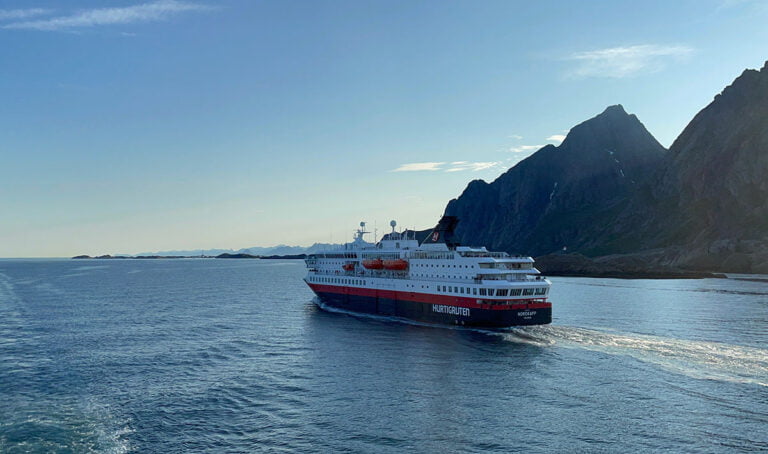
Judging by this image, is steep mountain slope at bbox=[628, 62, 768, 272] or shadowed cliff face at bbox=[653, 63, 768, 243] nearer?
steep mountain slope at bbox=[628, 62, 768, 272]

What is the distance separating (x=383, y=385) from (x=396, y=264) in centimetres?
3757

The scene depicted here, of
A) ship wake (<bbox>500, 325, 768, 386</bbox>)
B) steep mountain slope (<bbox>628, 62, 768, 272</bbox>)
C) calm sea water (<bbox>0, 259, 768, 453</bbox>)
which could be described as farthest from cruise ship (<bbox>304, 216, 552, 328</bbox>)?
steep mountain slope (<bbox>628, 62, 768, 272</bbox>)

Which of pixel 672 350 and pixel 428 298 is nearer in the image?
pixel 672 350

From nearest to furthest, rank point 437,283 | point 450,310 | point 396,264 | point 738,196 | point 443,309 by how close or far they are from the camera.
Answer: point 450,310, point 443,309, point 437,283, point 396,264, point 738,196

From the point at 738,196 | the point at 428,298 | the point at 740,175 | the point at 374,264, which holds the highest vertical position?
the point at 740,175

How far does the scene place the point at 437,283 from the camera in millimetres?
67062

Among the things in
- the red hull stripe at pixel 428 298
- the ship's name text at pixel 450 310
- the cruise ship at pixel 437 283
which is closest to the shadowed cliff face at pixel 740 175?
the cruise ship at pixel 437 283

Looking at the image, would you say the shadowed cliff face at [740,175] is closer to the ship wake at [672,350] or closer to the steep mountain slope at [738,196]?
the steep mountain slope at [738,196]

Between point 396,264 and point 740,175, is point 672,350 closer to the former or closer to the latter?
point 396,264

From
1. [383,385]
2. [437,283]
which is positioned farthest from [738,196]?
[383,385]

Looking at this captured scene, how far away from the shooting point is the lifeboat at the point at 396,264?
75269 mm

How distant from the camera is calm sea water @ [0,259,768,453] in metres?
29.0

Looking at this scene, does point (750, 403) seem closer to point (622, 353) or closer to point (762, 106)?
point (622, 353)

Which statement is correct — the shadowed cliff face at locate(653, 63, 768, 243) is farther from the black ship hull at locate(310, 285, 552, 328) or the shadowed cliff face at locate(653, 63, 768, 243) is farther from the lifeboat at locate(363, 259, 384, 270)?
the lifeboat at locate(363, 259, 384, 270)
